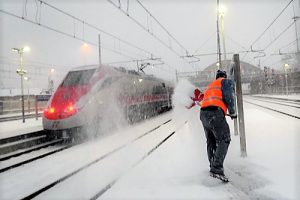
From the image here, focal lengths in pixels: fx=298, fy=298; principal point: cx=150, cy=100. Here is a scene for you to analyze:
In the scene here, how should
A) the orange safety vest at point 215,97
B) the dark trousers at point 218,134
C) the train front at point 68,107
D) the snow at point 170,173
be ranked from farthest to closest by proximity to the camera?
the train front at point 68,107 → the orange safety vest at point 215,97 → the dark trousers at point 218,134 → the snow at point 170,173

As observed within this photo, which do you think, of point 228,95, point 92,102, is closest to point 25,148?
point 92,102

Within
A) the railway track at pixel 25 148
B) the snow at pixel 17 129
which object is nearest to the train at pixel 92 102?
the railway track at pixel 25 148

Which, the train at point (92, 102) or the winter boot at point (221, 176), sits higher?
the train at point (92, 102)

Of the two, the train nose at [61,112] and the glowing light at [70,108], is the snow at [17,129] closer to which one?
the train nose at [61,112]

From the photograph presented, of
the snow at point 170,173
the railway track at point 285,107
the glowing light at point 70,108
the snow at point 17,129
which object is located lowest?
the snow at point 170,173

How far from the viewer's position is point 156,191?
15.0ft

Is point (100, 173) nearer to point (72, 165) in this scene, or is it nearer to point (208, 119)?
point (72, 165)

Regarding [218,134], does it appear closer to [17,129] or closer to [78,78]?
[78,78]

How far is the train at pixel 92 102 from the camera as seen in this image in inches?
398

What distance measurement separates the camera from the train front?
9.96m

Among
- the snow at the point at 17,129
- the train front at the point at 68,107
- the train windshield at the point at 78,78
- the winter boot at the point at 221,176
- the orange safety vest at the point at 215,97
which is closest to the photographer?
the winter boot at the point at 221,176

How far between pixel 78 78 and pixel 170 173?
287 inches

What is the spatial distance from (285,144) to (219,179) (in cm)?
319

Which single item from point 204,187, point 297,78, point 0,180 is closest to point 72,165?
point 0,180
